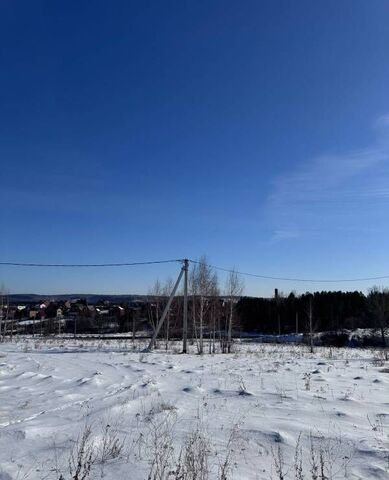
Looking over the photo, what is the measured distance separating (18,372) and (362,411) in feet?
32.6

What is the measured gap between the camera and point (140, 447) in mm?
5090

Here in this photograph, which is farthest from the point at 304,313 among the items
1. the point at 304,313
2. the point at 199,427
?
the point at 199,427

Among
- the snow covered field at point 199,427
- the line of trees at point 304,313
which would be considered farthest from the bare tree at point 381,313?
the snow covered field at point 199,427

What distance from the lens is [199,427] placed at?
6113mm

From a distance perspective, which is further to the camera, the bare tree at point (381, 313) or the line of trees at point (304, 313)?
the line of trees at point (304, 313)

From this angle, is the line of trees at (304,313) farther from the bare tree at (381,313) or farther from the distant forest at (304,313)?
the bare tree at (381,313)

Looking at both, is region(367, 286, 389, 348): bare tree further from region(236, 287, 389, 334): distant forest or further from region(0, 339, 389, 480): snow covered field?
region(0, 339, 389, 480): snow covered field

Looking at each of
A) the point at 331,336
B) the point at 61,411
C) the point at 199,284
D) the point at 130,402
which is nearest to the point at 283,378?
the point at 130,402

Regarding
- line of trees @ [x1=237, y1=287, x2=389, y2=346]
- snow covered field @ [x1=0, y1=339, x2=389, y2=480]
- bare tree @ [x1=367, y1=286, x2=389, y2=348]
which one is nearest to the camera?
snow covered field @ [x1=0, y1=339, x2=389, y2=480]

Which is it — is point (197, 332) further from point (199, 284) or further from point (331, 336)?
point (331, 336)

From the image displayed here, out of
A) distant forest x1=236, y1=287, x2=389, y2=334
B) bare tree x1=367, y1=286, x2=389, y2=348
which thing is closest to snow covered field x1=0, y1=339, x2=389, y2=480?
bare tree x1=367, y1=286, x2=389, y2=348

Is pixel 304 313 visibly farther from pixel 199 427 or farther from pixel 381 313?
pixel 199 427

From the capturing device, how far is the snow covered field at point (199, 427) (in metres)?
4.51

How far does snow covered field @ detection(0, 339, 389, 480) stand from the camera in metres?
4.51
